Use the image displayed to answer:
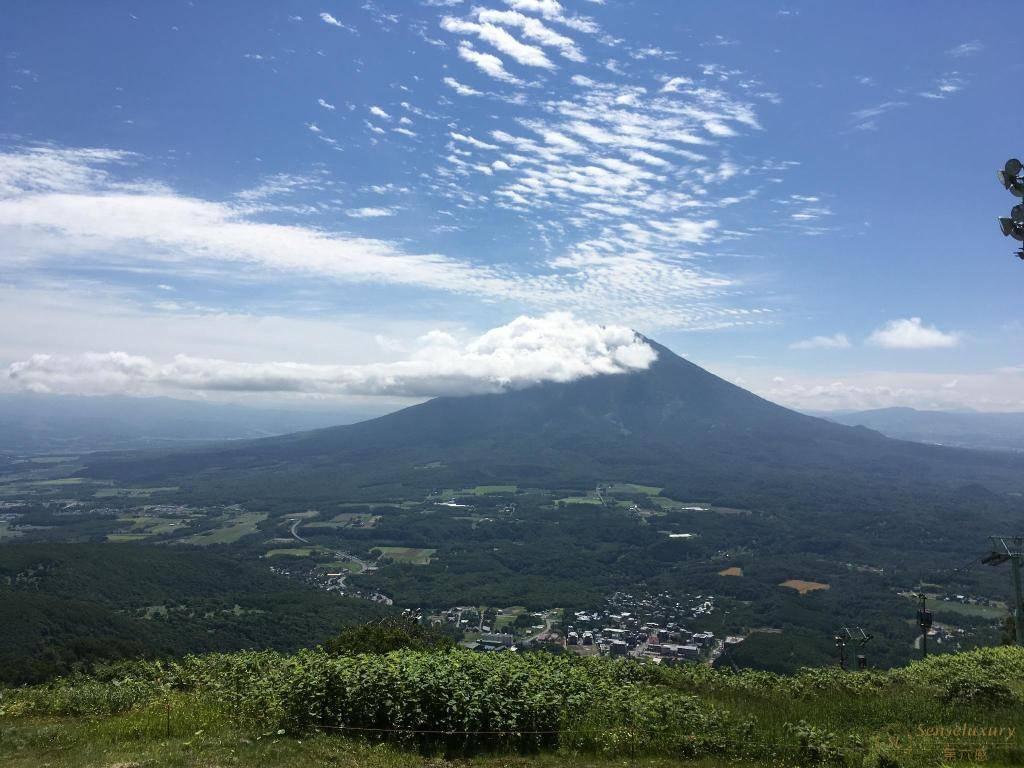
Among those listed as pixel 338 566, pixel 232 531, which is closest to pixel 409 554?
pixel 338 566

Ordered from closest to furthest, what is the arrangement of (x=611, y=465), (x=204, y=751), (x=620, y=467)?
1. (x=204, y=751)
2. (x=620, y=467)
3. (x=611, y=465)

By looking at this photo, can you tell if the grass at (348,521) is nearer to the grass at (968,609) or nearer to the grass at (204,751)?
the grass at (968,609)

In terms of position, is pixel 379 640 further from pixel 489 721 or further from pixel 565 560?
pixel 565 560

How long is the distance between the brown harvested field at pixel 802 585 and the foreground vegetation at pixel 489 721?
70.6 m

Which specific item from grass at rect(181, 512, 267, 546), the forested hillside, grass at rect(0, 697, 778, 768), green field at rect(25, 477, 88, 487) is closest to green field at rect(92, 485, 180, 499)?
green field at rect(25, 477, 88, 487)

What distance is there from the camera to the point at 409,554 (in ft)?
319

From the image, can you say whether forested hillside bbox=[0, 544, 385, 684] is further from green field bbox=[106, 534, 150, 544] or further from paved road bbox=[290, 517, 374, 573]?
green field bbox=[106, 534, 150, 544]

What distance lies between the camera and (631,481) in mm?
158125

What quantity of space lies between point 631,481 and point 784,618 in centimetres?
9689

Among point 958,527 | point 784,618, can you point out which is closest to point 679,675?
point 784,618

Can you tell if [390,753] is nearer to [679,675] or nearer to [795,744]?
[795,744]

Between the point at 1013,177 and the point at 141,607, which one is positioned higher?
the point at 1013,177

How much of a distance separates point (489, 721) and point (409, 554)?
304 ft

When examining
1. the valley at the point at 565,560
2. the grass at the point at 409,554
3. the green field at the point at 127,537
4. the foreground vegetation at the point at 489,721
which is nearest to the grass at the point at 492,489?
the valley at the point at 565,560
